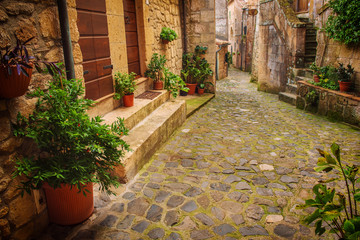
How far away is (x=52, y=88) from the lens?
2.43 metres

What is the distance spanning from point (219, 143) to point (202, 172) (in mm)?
1247

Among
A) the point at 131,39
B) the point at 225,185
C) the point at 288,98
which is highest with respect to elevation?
the point at 131,39

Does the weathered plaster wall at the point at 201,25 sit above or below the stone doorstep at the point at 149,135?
above

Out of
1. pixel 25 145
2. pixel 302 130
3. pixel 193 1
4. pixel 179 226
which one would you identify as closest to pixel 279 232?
pixel 179 226

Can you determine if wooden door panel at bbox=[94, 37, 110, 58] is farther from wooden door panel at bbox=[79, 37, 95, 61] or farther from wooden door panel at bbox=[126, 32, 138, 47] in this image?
wooden door panel at bbox=[126, 32, 138, 47]

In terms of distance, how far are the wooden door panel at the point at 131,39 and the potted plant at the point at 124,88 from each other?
0.99 meters

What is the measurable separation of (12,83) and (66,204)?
1.25 metres

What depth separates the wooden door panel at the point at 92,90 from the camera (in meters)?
3.97

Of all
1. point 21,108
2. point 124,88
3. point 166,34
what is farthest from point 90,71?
point 166,34

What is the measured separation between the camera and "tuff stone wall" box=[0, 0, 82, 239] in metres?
2.12

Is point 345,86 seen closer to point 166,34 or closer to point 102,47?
point 166,34

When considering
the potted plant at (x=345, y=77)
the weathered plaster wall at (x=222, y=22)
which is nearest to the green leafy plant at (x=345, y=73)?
the potted plant at (x=345, y=77)

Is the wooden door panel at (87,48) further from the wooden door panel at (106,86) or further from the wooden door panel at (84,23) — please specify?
the wooden door panel at (106,86)

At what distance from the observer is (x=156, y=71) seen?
20.2 feet
